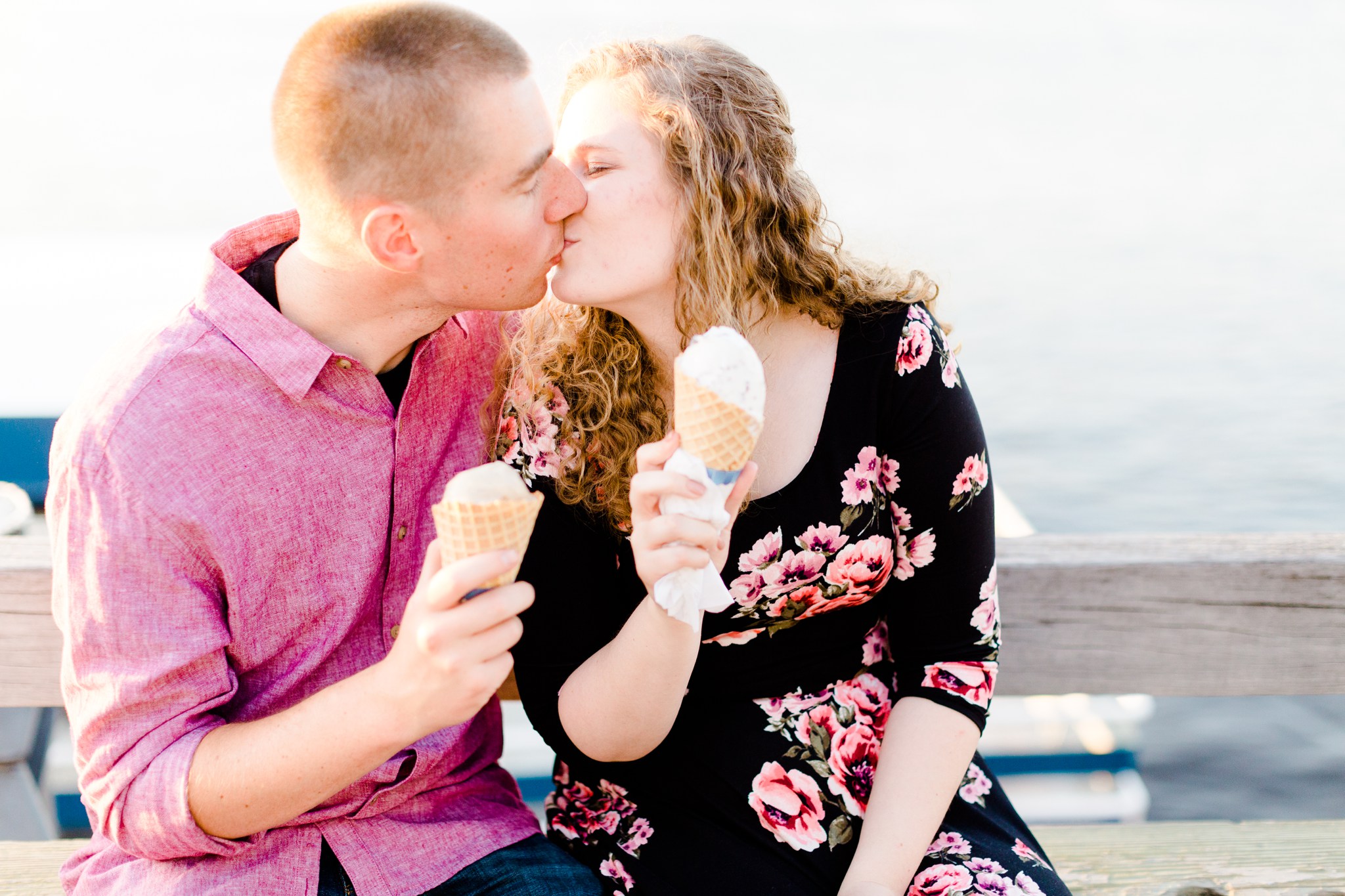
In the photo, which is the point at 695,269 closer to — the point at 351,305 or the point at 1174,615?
the point at 351,305

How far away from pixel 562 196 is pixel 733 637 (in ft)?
2.97

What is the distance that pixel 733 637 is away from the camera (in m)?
2.29

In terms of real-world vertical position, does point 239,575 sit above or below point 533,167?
below

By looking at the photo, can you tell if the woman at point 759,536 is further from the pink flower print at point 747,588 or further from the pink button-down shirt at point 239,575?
the pink button-down shirt at point 239,575

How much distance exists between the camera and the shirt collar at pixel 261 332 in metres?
1.96

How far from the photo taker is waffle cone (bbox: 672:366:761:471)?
5.66 ft

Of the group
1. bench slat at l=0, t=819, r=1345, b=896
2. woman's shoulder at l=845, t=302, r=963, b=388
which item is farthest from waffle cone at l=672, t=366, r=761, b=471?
bench slat at l=0, t=819, r=1345, b=896

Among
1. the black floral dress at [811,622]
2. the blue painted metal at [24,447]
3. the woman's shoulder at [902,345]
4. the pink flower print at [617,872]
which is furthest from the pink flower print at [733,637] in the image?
the blue painted metal at [24,447]

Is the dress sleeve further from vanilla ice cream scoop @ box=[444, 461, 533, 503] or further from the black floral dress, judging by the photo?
vanilla ice cream scoop @ box=[444, 461, 533, 503]

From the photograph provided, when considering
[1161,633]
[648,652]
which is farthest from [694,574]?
[1161,633]

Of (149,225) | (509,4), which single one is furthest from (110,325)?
(509,4)

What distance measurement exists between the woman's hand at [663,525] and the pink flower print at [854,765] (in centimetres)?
68

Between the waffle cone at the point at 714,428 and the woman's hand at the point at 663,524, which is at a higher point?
the waffle cone at the point at 714,428

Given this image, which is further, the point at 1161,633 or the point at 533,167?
the point at 1161,633
